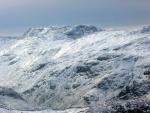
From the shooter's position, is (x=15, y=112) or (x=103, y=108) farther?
(x=15, y=112)

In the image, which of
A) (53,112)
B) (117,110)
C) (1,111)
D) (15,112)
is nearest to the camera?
(117,110)

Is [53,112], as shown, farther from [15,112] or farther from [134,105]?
[134,105]

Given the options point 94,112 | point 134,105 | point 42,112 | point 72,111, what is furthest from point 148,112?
point 42,112

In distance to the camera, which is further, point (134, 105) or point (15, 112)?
point (15, 112)

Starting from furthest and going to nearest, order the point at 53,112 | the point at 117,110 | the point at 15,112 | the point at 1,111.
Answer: the point at 53,112, the point at 15,112, the point at 1,111, the point at 117,110

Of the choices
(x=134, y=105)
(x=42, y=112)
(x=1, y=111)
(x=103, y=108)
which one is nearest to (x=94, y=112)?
(x=103, y=108)

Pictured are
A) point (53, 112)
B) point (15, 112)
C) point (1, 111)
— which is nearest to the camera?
point (1, 111)

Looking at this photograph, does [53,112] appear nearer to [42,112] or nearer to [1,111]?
[42,112]

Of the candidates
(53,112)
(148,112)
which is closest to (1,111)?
(53,112)

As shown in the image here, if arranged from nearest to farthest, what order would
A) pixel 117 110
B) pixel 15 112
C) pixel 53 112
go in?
pixel 117 110
pixel 15 112
pixel 53 112
